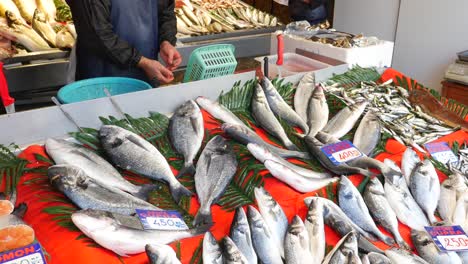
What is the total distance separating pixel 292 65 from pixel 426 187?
1319mm

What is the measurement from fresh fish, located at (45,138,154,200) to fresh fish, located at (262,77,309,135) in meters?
0.79

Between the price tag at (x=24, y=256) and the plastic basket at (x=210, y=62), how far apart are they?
1.30m

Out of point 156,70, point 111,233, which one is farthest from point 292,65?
point 111,233

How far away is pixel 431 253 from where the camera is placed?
1.38 metres

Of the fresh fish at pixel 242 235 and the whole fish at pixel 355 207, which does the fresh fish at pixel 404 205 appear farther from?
the fresh fish at pixel 242 235

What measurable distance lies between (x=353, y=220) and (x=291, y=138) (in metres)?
0.50

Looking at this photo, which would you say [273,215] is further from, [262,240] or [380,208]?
[380,208]

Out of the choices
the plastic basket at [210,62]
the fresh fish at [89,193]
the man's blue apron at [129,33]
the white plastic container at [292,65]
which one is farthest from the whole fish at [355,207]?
the man's blue apron at [129,33]

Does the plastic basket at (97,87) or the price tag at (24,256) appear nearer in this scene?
the price tag at (24,256)

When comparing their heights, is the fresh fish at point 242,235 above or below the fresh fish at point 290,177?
below

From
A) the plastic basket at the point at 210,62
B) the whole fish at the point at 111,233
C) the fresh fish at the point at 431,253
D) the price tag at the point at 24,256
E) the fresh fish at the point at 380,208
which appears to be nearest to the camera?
the price tag at the point at 24,256

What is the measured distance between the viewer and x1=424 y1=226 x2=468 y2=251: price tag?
1.39 metres

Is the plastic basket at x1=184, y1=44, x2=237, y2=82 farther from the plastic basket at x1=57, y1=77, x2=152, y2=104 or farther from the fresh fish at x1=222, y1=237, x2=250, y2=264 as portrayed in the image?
the fresh fish at x1=222, y1=237, x2=250, y2=264

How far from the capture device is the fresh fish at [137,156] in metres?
1.48
